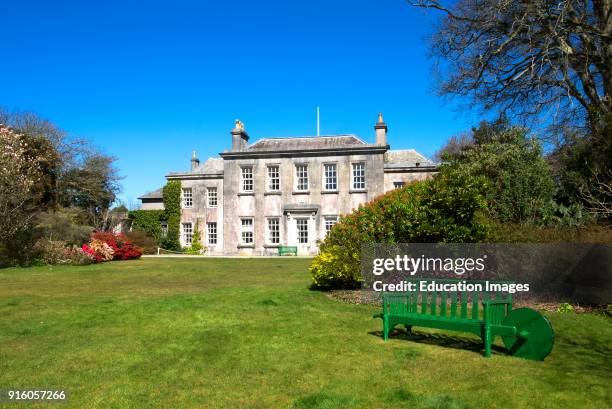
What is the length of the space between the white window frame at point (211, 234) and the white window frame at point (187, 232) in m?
1.37

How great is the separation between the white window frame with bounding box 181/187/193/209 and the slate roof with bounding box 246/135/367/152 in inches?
235

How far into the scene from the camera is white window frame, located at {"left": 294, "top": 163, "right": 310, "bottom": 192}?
31484mm

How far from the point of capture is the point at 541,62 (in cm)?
1307

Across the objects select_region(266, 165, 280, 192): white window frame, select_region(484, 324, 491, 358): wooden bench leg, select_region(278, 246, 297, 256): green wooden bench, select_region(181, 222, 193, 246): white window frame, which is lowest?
select_region(484, 324, 491, 358): wooden bench leg

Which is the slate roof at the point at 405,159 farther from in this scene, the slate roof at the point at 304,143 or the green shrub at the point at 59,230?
the green shrub at the point at 59,230

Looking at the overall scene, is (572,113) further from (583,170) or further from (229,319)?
(229,319)

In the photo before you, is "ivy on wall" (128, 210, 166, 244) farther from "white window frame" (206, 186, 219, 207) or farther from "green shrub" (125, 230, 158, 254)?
"white window frame" (206, 186, 219, 207)

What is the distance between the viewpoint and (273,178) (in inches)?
1260

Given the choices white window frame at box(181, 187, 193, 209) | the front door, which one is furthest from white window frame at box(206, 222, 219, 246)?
the front door

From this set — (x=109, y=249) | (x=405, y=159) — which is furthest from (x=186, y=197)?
(x=405, y=159)

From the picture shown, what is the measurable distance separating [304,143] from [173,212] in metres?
11.2

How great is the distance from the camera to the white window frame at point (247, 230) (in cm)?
3222

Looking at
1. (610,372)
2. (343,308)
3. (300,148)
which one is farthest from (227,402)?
(300,148)

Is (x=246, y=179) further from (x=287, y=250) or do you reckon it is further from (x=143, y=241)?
(x=143, y=241)
